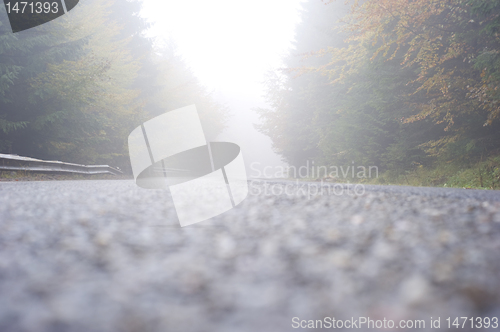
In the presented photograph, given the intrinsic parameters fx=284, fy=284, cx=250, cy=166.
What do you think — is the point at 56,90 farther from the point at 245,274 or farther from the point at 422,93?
the point at 422,93

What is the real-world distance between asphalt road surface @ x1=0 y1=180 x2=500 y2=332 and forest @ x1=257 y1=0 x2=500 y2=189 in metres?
6.92

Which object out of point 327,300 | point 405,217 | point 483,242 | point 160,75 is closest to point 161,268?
point 327,300

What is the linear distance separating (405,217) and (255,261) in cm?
155

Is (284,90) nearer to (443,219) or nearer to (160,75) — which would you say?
(160,75)

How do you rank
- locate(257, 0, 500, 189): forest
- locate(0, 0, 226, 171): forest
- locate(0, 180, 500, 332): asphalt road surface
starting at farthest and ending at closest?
locate(0, 0, 226, 171): forest < locate(257, 0, 500, 189): forest < locate(0, 180, 500, 332): asphalt road surface

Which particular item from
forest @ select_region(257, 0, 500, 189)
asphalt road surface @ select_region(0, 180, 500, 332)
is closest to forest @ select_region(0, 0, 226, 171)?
forest @ select_region(257, 0, 500, 189)

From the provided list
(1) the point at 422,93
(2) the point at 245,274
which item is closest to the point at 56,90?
(2) the point at 245,274

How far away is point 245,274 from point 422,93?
11.1 metres

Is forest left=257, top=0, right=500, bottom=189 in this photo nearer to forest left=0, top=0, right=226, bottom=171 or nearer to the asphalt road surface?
the asphalt road surface

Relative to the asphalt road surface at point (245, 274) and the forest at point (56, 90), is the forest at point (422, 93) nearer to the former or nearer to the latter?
the asphalt road surface at point (245, 274)

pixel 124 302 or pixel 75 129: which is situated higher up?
pixel 124 302

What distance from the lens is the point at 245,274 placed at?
47.6 inches

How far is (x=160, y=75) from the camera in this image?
869 inches

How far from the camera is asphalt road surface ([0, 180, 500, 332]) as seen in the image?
0.89 metres
